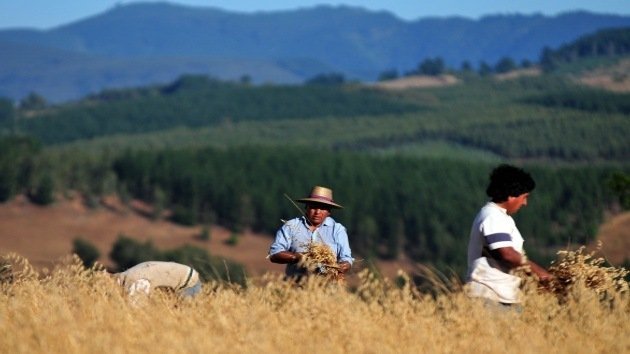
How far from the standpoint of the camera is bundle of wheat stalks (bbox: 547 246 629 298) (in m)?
9.36

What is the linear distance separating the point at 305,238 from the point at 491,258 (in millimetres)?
1781

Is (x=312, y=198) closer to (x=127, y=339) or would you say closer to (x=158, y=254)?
(x=127, y=339)

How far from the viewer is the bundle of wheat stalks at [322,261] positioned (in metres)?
10.2

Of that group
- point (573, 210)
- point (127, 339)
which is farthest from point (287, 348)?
point (573, 210)

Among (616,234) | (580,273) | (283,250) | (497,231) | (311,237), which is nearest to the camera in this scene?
(497,231)

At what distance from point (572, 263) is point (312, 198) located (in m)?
2.15

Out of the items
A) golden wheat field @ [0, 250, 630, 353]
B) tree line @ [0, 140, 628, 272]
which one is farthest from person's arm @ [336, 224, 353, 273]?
tree line @ [0, 140, 628, 272]

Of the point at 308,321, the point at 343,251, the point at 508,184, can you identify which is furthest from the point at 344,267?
the point at 308,321

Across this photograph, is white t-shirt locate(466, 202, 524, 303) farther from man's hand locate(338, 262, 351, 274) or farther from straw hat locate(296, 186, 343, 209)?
straw hat locate(296, 186, 343, 209)

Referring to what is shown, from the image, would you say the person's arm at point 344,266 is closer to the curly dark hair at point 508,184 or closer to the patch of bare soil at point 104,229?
the curly dark hair at point 508,184

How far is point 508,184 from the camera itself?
9.58m

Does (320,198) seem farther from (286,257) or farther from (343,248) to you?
(286,257)

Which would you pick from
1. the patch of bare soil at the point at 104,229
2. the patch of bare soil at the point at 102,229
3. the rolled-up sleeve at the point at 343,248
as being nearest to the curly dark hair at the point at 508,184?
the rolled-up sleeve at the point at 343,248

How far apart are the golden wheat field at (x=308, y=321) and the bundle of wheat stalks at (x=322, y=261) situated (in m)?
0.61
